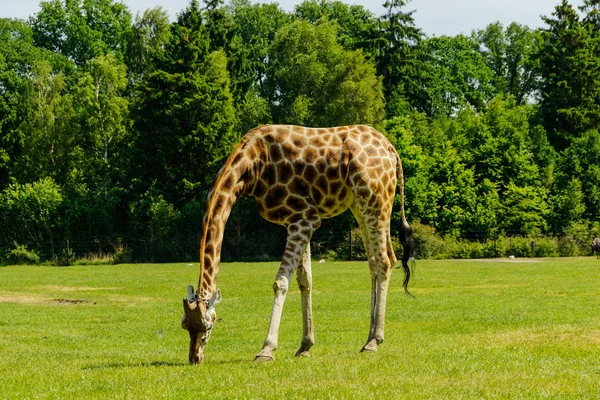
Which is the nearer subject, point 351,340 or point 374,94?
point 351,340

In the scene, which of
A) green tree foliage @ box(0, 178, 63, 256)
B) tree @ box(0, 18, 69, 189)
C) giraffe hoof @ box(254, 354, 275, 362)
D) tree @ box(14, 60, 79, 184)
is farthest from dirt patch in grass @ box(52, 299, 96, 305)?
tree @ box(14, 60, 79, 184)

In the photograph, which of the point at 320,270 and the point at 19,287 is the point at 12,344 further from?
the point at 320,270

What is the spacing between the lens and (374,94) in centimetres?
6241

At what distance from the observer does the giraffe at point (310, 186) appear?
12.3 m

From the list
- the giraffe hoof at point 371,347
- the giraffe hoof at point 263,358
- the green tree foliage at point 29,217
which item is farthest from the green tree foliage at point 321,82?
the giraffe hoof at point 263,358

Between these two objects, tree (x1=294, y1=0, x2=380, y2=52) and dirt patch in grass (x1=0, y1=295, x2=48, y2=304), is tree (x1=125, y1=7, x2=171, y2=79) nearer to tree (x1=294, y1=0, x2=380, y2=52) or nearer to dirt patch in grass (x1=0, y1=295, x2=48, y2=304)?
tree (x1=294, y1=0, x2=380, y2=52)

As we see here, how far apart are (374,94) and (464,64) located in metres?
32.2

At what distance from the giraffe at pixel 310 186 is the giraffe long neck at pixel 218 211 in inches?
0.6

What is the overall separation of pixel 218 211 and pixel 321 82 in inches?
2031

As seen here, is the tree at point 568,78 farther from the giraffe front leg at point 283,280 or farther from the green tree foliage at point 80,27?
the giraffe front leg at point 283,280

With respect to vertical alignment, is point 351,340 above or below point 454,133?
below

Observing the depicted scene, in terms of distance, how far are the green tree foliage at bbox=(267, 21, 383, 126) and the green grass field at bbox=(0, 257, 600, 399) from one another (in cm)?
2695

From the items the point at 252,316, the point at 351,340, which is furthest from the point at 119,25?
the point at 351,340

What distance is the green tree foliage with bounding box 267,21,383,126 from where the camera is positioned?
199 feet
